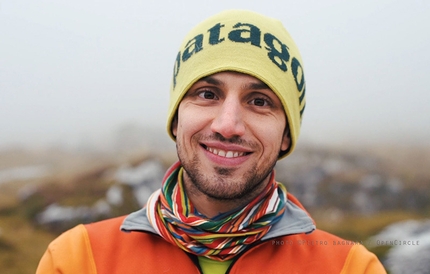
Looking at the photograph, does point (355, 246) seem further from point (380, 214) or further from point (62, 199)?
point (62, 199)

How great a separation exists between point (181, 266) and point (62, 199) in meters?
1.65

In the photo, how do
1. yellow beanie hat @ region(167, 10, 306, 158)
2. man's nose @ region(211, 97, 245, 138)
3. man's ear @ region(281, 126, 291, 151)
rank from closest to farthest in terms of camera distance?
man's nose @ region(211, 97, 245, 138)
yellow beanie hat @ region(167, 10, 306, 158)
man's ear @ region(281, 126, 291, 151)

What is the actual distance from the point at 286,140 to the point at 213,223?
517 millimetres

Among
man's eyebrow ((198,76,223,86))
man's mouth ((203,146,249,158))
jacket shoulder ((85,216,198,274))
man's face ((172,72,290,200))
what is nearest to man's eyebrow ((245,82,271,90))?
man's face ((172,72,290,200))

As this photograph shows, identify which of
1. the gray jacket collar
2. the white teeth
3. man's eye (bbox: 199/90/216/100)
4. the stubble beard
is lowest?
the gray jacket collar

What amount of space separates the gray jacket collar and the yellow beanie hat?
1.07ft

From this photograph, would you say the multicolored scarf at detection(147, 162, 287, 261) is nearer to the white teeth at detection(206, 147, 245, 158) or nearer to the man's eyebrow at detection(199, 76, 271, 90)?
the white teeth at detection(206, 147, 245, 158)

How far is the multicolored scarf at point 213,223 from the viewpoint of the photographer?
4.38 feet

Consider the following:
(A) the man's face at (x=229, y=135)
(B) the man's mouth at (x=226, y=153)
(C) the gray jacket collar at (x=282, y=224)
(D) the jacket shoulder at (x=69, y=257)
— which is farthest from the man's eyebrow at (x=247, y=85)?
(D) the jacket shoulder at (x=69, y=257)

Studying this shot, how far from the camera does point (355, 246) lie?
144 cm

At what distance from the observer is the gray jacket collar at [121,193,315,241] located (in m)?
1.38

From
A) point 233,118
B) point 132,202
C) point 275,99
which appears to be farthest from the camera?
point 132,202

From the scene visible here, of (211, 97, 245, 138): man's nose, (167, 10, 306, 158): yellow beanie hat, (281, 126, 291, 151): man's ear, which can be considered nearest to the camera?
(211, 97, 245, 138): man's nose

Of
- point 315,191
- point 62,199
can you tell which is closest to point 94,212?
point 62,199
